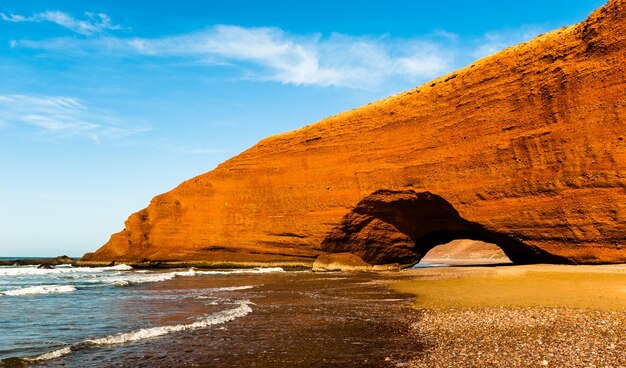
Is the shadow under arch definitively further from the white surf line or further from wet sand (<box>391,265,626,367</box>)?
the white surf line

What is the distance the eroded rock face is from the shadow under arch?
0.13 meters

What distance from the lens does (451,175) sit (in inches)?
1153

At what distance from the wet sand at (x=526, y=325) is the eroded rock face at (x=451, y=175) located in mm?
10003

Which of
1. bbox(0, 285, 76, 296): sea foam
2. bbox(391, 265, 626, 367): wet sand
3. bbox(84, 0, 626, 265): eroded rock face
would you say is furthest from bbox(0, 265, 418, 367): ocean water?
bbox(84, 0, 626, 265): eroded rock face

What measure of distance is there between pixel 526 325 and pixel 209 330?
697 centimetres

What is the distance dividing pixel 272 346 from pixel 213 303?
281 inches

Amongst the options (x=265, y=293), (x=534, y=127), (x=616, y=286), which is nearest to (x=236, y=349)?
(x=265, y=293)

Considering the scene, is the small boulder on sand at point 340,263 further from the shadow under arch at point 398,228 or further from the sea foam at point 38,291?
the sea foam at point 38,291

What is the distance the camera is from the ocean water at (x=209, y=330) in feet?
23.8

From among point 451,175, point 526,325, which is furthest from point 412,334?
point 451,175

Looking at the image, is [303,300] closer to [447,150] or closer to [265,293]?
[265,293]

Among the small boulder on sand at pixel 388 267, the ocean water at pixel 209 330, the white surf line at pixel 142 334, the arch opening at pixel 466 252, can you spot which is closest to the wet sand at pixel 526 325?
the ocean water at pixel 209 330

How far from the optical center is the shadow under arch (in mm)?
31203

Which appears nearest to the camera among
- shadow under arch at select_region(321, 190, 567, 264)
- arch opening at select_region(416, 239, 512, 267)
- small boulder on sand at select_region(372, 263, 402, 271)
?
shadow under arch at select_region(321, 190, 567, 264)
